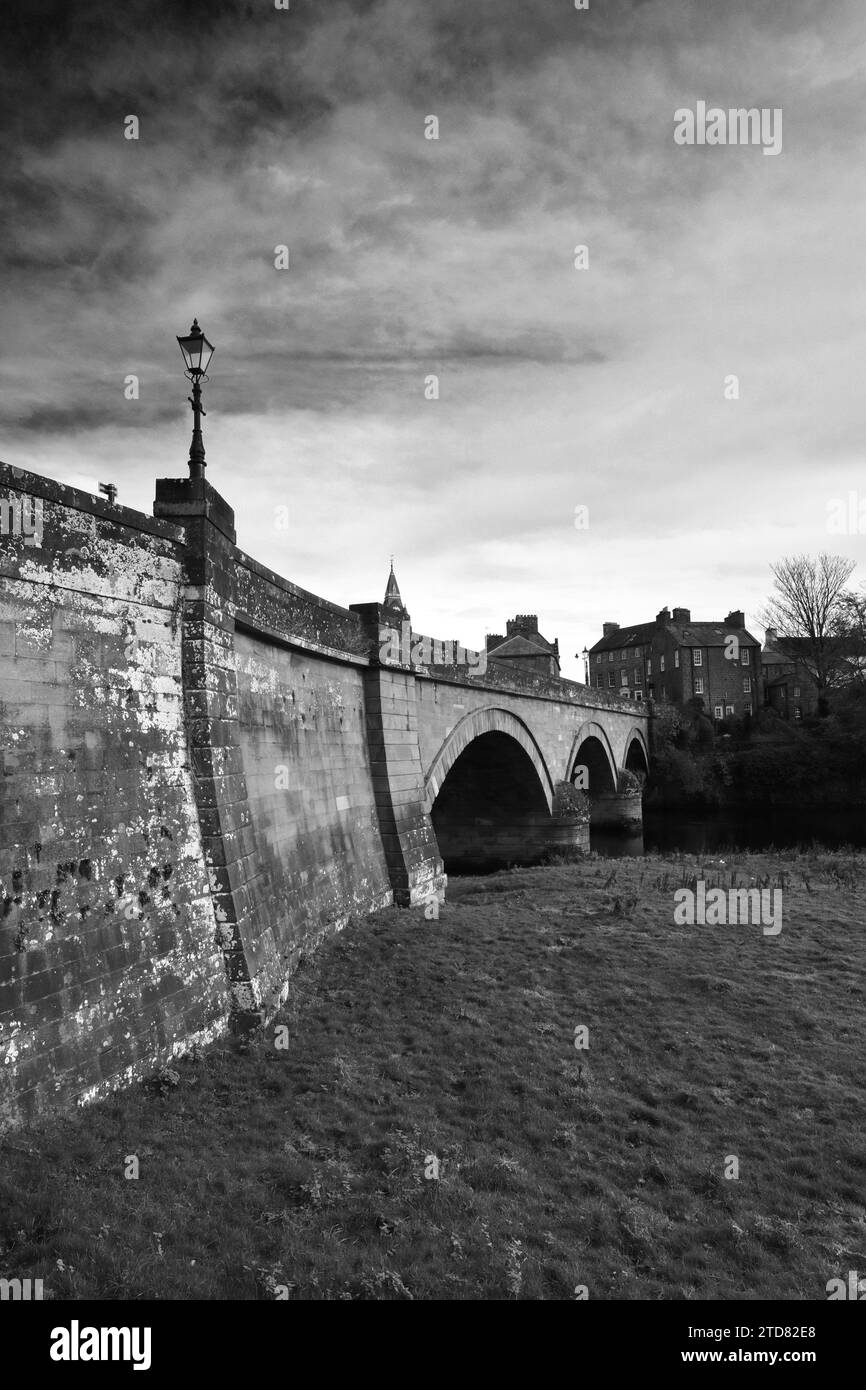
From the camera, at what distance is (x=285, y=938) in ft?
31.2

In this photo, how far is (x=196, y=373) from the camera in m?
7.93

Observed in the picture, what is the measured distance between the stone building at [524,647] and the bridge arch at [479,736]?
20138mm

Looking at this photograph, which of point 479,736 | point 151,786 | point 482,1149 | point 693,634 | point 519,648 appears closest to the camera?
point 482,1149

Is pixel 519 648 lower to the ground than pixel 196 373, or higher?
higher

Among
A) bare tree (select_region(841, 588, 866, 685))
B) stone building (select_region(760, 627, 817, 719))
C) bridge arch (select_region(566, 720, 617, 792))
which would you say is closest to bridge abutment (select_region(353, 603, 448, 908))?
bridge arch (select_region(566, 720, 617, 792))

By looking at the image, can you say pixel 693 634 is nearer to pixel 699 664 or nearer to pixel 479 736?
pixel 699 664

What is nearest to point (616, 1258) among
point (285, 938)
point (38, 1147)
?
point (38, 1147)

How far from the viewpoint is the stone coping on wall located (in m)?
5.97

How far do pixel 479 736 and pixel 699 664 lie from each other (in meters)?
40.4

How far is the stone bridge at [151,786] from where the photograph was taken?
5.96m

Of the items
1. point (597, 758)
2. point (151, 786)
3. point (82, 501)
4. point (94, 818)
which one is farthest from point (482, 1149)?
point (597, 758)

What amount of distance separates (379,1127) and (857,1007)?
20.6 ft

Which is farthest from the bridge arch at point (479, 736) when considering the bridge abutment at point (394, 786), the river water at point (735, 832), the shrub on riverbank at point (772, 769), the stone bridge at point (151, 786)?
the shrub on riverbank at point (772, 769)
